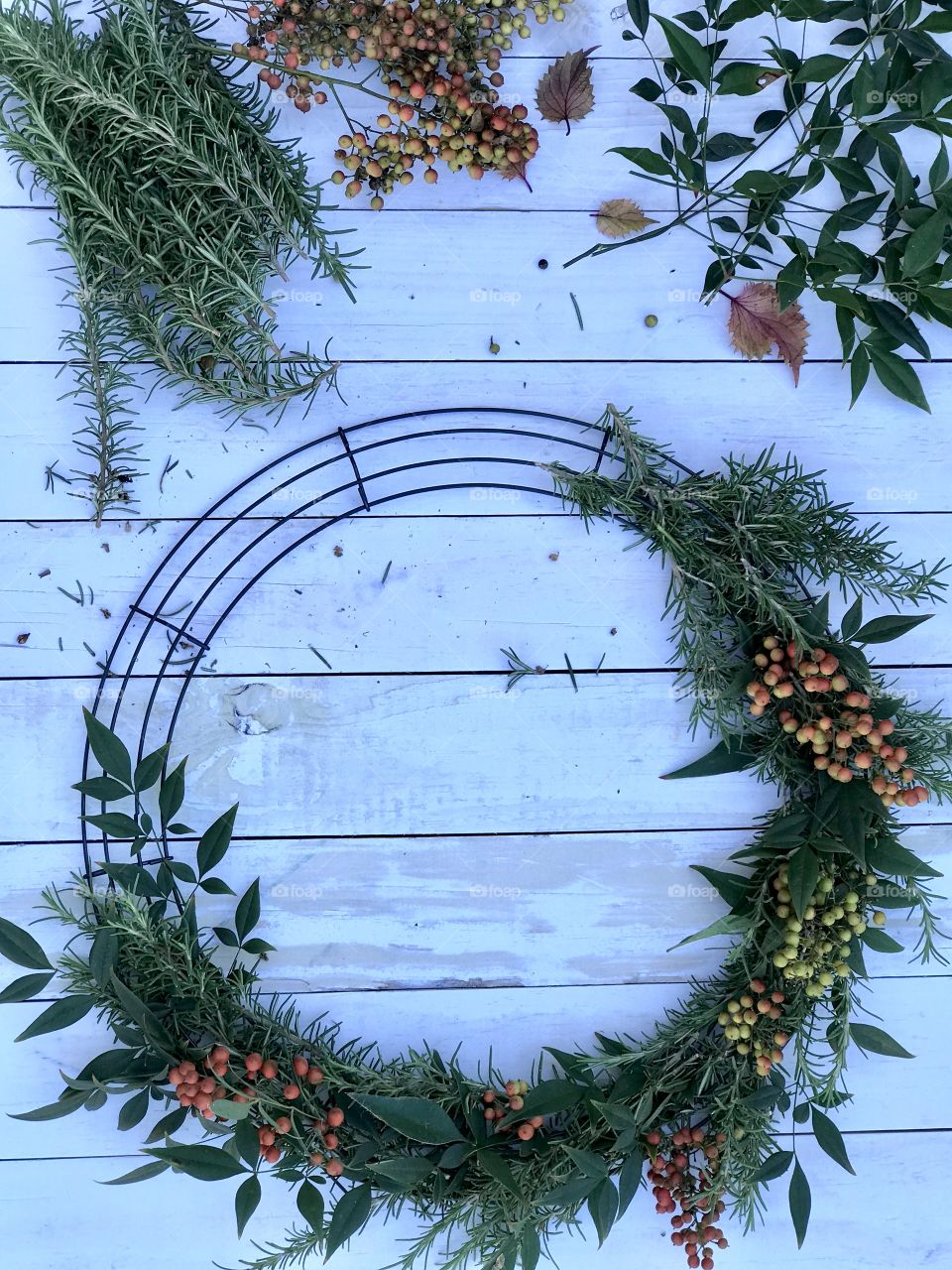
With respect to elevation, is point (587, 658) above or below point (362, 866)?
above

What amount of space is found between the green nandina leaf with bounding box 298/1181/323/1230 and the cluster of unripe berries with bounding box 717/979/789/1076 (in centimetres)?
61

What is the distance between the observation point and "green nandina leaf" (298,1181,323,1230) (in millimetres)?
1219

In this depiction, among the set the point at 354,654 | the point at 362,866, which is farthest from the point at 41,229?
the point at 362,866

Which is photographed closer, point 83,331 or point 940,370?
point 83,331

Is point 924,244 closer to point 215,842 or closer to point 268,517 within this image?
point 268,517

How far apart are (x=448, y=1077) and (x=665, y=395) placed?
105 centimetres

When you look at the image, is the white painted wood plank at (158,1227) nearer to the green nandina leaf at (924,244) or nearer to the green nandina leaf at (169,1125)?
the green nandina leaf at (169,1125)

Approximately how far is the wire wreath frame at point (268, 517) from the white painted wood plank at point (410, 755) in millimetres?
34

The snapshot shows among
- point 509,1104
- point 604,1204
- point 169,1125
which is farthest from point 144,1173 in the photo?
point 604,1204

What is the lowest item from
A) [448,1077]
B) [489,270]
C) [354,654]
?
[448,1077]

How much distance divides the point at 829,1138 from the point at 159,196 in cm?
161

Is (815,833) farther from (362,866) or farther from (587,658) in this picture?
(362,866)

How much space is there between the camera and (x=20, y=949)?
1.25 metres

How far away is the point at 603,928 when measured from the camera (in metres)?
1.36
